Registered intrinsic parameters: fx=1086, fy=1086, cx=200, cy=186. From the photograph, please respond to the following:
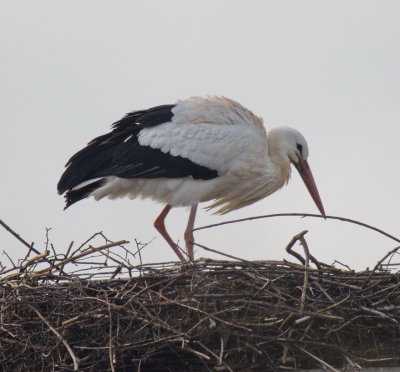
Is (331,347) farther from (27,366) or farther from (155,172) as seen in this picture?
(155,172)

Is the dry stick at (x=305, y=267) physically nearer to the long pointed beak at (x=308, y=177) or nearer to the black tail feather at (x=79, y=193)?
the black tail feather at (x=79, y=193)

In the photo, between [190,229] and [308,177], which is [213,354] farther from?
[308,177]

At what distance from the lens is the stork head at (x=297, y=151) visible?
29.2 feet

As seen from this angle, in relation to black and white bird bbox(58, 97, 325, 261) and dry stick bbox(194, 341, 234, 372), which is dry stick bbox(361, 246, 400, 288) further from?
black and white bird bbox(58, 97, 325, 261)

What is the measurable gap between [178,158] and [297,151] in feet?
4.11

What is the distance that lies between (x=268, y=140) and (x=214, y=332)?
132 inches

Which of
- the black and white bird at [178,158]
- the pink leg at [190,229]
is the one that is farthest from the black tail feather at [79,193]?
the pink leg at [190,229]

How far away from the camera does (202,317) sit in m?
5.86

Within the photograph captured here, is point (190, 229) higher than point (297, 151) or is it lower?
lower

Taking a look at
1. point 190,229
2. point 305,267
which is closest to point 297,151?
point 190,229

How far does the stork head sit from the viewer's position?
29.2ft

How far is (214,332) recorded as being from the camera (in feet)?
19.0

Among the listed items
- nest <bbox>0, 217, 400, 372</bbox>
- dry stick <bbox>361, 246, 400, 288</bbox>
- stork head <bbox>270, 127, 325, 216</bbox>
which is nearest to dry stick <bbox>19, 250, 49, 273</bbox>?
nest <bbox>0, 217, 400, 372</bbox>

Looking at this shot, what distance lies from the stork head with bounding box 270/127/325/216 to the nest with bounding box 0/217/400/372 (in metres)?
2.71
